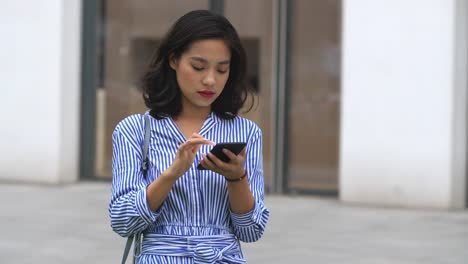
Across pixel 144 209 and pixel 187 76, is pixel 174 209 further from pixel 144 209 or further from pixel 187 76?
pixel 187 76

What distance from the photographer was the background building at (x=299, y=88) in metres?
9.62

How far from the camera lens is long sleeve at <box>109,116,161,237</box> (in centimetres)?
249

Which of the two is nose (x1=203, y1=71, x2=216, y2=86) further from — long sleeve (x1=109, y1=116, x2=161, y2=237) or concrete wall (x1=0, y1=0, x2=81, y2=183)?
concrete wall (x1=0, y1=0, x2=81, y2=183)

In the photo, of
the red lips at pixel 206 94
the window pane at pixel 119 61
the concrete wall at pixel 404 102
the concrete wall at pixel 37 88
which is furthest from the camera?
the window pane at pixel 119 61

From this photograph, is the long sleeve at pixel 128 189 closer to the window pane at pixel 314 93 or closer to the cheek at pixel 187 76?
the cheek at pixel 187 76

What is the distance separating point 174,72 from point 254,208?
1.56 ft

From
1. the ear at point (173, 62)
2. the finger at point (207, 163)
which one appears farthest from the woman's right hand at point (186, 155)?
the ear at point (173, 62)

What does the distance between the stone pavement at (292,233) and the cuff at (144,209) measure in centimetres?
422

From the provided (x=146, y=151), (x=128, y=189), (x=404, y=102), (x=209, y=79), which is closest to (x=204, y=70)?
(x=209, y=79)

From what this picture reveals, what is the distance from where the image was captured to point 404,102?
9.72m

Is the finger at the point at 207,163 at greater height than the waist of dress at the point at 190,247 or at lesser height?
greater

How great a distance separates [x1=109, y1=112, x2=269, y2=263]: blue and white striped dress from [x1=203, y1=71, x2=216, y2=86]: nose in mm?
170

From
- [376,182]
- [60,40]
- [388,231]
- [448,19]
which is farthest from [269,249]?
[60,40]

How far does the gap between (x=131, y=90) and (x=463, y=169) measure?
4.52 metres
